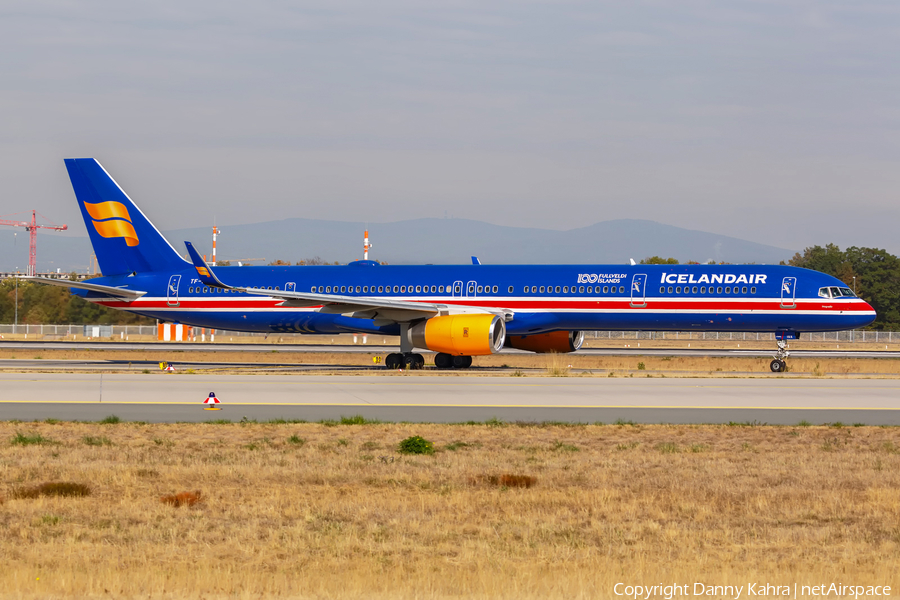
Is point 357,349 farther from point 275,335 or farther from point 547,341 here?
point 275,335

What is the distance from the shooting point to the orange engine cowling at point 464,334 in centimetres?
3409

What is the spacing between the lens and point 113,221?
41781 millimetres

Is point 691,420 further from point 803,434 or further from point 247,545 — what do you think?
point 247,545

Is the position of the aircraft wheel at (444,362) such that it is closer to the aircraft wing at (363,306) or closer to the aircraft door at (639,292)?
the aircraft wing at (363,306)

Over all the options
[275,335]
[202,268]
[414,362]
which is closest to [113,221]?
[202,268]

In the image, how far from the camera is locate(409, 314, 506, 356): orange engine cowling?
1342 inches

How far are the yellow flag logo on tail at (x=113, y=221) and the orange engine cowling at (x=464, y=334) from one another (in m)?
15.5

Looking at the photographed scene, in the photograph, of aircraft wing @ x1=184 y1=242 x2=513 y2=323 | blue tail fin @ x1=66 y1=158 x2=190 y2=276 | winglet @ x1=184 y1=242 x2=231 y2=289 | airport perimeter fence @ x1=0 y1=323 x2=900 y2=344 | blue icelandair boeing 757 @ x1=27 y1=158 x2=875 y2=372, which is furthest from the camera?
airport perimeter fence @ x1=0 y1=323 x2=900 y2=344

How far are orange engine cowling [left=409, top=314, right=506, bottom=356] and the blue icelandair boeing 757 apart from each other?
0.05 metres

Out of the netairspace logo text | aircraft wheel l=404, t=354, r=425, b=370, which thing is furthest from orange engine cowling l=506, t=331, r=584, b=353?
the netairspace logo text

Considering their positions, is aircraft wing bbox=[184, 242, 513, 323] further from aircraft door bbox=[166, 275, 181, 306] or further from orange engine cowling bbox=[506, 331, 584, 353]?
aircraft door bbox=[166, 275, 181, 306]

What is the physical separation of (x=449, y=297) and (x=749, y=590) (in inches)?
1207

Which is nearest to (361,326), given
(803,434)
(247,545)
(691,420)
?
(691,420)

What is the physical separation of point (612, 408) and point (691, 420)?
248 cm
